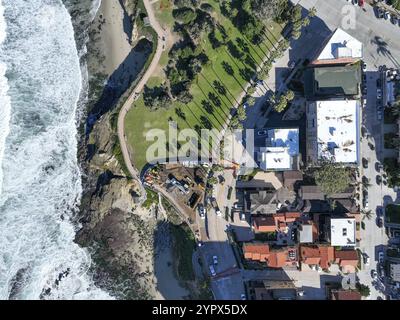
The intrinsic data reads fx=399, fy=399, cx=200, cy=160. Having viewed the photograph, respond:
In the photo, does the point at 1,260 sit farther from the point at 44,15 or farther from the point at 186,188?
the point at 44,15

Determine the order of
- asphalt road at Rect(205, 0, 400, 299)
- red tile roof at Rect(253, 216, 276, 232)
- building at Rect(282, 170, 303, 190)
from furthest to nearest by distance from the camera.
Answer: asphalt road at Rect(205, 0, 400, 299), building at Rect(282, 170, 303, 190), red tile roof at Rect(253, 216, 276, 232)

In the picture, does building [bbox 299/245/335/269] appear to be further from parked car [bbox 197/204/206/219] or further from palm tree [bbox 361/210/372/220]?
parked car [bbox 197/204/206/219]

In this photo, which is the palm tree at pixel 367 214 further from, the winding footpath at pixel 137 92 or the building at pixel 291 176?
the winding footpath at pixel 137 92

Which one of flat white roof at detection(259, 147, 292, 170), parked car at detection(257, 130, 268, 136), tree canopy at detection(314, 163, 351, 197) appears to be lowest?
tree canopy at detection(314, 163, 351, 197)

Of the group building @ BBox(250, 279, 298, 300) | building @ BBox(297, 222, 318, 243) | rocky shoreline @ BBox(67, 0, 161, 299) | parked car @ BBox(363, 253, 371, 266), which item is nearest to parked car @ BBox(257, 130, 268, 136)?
building @ BBox(297, 222, 318, 243)

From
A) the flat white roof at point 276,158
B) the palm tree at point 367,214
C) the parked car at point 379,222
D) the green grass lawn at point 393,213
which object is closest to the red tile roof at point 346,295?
the parked car at point 379,222

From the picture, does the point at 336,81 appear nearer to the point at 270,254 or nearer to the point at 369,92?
the point at 369,92
